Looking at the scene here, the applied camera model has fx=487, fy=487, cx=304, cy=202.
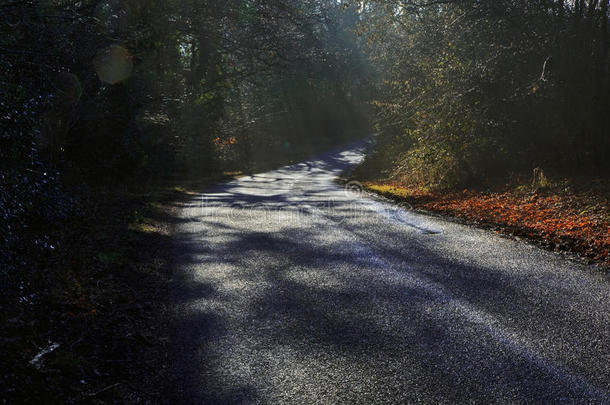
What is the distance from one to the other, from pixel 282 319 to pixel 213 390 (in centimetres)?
137

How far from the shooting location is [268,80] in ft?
149

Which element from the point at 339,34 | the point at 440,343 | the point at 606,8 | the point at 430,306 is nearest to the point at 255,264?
the point at 430,306

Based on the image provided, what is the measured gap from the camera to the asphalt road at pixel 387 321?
3564 millimetres

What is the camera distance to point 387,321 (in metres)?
4.72

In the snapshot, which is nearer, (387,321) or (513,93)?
(387,321)

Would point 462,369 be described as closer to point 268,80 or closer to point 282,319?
point 282,319

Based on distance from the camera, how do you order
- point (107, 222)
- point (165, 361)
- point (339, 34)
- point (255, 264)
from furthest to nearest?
point (339, 34)
point (107, 222)
point (255, 264)
point (165, 361)

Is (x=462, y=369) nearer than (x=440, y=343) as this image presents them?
Yes

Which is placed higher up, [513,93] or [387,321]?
[513,93]

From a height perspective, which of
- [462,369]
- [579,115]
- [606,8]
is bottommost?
[462,369]

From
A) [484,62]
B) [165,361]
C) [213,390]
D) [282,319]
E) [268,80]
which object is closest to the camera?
[213,390]

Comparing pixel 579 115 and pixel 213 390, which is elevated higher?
pixel 579 115

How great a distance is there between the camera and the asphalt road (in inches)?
140

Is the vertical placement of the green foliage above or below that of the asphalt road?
above
